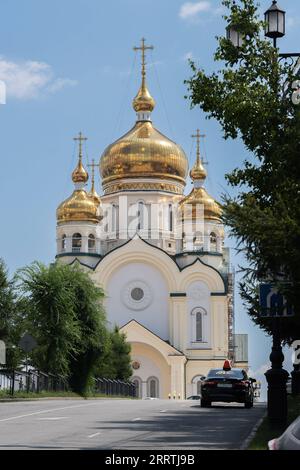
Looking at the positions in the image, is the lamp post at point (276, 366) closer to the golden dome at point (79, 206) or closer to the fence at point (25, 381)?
the fence at point (25, 381)

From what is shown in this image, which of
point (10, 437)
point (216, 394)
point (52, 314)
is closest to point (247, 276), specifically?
point (10, 437)

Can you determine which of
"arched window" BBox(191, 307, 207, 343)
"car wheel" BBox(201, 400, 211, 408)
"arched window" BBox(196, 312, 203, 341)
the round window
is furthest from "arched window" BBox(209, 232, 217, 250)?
"car wheel" BBox(201, 400, 211, 408)

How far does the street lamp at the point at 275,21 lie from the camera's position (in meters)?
16.6

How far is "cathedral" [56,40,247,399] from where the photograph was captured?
75438 mm

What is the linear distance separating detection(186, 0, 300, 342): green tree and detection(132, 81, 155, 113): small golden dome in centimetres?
6692

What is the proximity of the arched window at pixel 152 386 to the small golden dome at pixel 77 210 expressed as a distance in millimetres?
14553

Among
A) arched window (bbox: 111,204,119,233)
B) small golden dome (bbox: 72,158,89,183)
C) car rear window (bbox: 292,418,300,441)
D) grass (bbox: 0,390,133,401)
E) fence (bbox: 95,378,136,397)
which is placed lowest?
car rear window (bbox: 292,418,300,441)

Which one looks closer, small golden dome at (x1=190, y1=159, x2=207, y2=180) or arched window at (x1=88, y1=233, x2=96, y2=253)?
arched window at (x1=88, y1=233, x2=96, y2=253)

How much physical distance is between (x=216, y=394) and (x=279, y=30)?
12.7m

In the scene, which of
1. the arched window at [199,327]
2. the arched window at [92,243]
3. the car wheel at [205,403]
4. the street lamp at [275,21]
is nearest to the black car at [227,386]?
the car wheel at [205,403]

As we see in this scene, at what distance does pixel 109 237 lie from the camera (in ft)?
273

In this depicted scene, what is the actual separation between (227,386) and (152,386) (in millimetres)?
49843

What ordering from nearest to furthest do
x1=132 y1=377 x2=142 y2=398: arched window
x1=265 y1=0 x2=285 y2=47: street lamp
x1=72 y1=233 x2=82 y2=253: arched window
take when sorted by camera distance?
x1=265 y1=0 x2=285 y2=47: street lamp
x1=132 y1=377 x2=142 y2=398: arched window
x1=72 y1=233 x2=82 y2=253: arched window

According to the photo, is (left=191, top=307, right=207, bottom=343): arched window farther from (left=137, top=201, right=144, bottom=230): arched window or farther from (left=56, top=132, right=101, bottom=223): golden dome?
(left=56, top=132, right=101, bottom=223): golden dome
